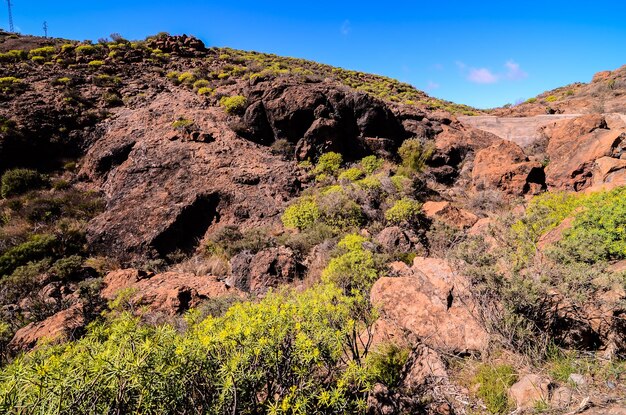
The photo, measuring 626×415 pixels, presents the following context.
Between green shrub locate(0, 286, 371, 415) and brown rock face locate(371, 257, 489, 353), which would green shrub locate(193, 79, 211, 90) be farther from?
green shrub locate(0, 286, 371, 415)

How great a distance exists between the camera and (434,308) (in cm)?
472

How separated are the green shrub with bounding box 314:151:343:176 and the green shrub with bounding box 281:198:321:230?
360 centimetres

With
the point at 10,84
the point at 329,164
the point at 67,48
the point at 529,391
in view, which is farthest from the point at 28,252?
the point at 67,48

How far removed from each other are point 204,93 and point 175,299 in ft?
51.5

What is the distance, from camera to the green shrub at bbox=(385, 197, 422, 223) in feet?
32.6

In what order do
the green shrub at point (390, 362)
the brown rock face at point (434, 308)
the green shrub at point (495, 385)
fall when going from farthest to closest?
1. the brown rock face at point (434, 308)
2. the green shrub at point (390, 362)
3. the green shrub at point (495, 385)

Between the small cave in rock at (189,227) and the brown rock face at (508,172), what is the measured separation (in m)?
11.4

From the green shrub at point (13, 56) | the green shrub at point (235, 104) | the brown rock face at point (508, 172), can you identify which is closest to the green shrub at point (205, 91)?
the green shrub at point (235, 104)

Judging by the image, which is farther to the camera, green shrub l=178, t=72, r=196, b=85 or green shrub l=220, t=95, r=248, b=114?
green shrub l=178, t=72, r=196, b=85

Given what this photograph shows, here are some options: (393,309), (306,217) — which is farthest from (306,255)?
(393,309)

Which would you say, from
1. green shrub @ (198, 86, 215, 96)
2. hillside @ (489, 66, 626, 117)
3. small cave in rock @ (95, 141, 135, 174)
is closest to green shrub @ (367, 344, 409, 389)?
small cave in rock @ (95, 141, 135, 174)

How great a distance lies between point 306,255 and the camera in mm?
9008

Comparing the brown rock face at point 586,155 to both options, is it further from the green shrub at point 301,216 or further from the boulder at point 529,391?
the green shrub at point 301,216

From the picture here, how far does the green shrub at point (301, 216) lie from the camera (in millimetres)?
10422
